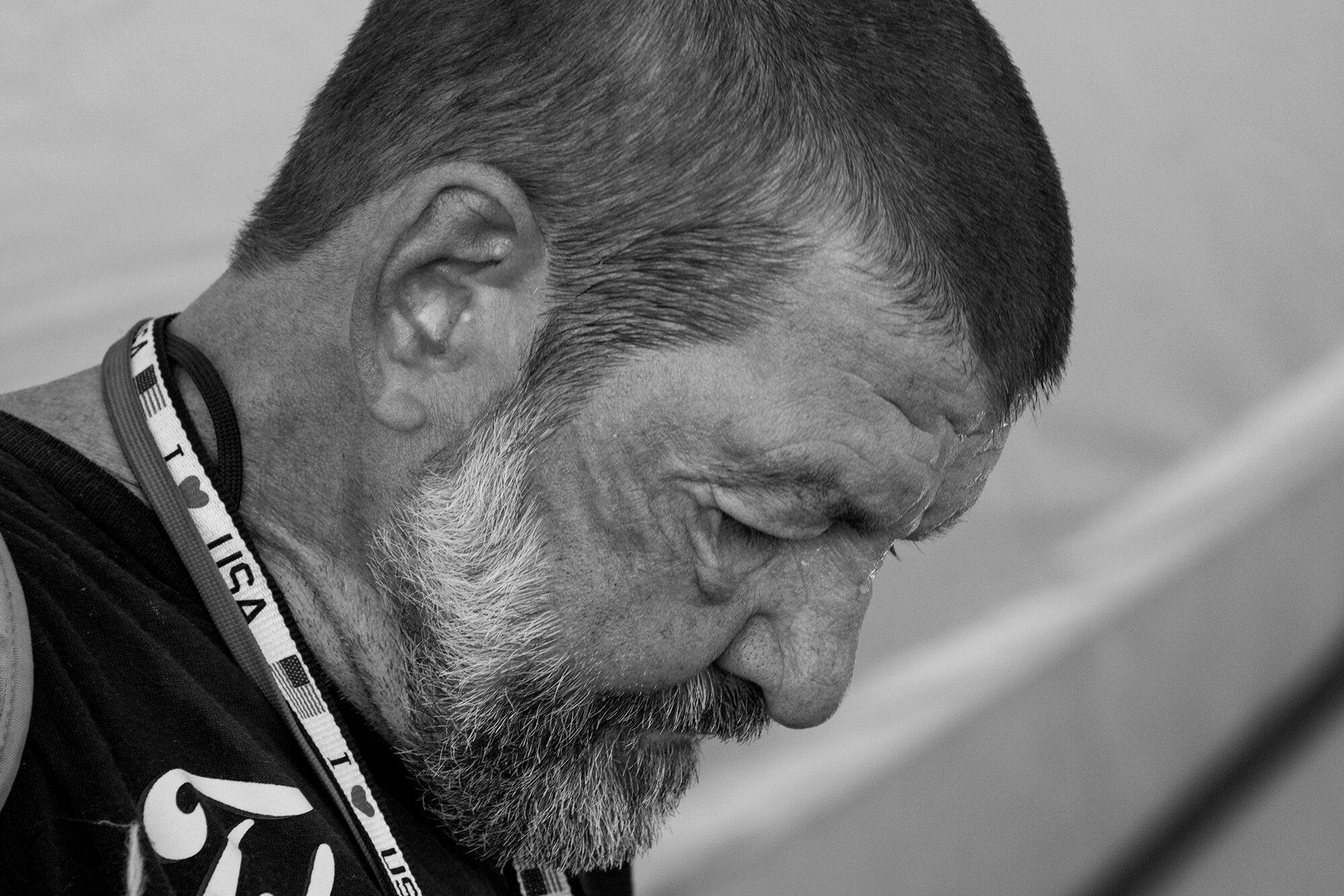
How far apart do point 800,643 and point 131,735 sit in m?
0.58

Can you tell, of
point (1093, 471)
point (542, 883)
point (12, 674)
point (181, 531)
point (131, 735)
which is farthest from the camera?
point (1093, 471)

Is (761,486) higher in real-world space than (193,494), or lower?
lower

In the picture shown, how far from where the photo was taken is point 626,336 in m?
1.16

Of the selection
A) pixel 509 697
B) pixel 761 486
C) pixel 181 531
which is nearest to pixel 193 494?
pixel 181 531

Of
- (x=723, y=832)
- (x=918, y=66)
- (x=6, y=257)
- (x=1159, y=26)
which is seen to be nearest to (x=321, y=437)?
(x=918, y=66)

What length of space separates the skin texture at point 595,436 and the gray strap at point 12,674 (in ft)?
0.86

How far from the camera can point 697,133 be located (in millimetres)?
1139

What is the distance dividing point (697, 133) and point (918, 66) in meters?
0.21

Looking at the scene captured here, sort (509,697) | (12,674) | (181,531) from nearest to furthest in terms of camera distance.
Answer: (12,674), (181,531), (509,697)

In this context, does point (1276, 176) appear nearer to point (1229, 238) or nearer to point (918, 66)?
point (1229, 238)

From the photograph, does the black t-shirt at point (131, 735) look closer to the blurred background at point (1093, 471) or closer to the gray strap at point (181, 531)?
the gray strap at point (181, 531)

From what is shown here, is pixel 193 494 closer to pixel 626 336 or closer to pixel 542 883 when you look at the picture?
pixel 626 336

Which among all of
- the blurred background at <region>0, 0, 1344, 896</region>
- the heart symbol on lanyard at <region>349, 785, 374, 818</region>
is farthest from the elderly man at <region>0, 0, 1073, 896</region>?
the blurred background at <region>0, 0, 1344, 896</region>

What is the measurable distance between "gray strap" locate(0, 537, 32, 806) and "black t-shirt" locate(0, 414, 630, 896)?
0.14ft
